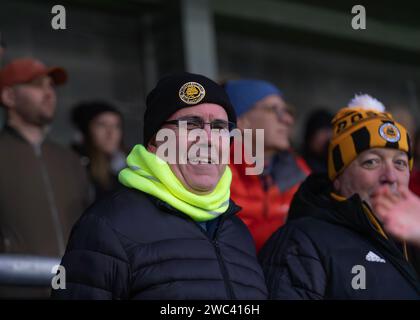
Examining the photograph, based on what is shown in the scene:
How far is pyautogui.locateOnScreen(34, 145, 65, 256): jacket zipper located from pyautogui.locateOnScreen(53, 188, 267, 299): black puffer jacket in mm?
2111

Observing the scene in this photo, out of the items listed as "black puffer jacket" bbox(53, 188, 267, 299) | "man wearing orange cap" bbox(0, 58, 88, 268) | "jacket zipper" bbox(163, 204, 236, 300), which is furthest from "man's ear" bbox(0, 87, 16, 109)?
"jacket zipper" bbox(163, 204, 236, 300)

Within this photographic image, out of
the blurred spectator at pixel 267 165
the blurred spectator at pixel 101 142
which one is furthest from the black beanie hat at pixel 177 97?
the blurred spectator at pixel 101 142

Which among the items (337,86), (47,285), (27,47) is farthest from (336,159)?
(337,86)

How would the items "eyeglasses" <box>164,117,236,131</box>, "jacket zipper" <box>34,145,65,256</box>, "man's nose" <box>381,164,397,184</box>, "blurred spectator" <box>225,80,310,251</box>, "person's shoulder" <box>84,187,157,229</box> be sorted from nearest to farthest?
"person's shoulder" <box>84,187,157,229</box> → "eyeglasses" <box>164,117,236,131</box> → "man's nose" <box>381,164,397,184</box> → "blurred spectator" <box>225,80,310,251</box> → "jacket zipper" <box>34,145,65,256</box>

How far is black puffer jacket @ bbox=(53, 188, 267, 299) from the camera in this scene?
123 inches

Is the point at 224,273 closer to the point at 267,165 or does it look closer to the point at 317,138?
the point at 267,165

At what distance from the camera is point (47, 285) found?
4070 millimetres

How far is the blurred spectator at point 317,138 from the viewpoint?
6957 mm

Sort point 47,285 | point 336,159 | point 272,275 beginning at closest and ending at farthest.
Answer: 1. point 272,275
2. point 47,285
3. point 336,159

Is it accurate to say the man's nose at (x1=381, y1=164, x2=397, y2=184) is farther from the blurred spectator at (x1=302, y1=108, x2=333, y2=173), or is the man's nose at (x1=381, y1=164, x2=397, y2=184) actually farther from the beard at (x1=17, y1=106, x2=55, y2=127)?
the blurred spectator at (x1=302, y1=108, x2=333, y2=173)

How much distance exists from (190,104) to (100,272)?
2.67 ft

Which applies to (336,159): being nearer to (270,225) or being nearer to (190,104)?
(270,225)
